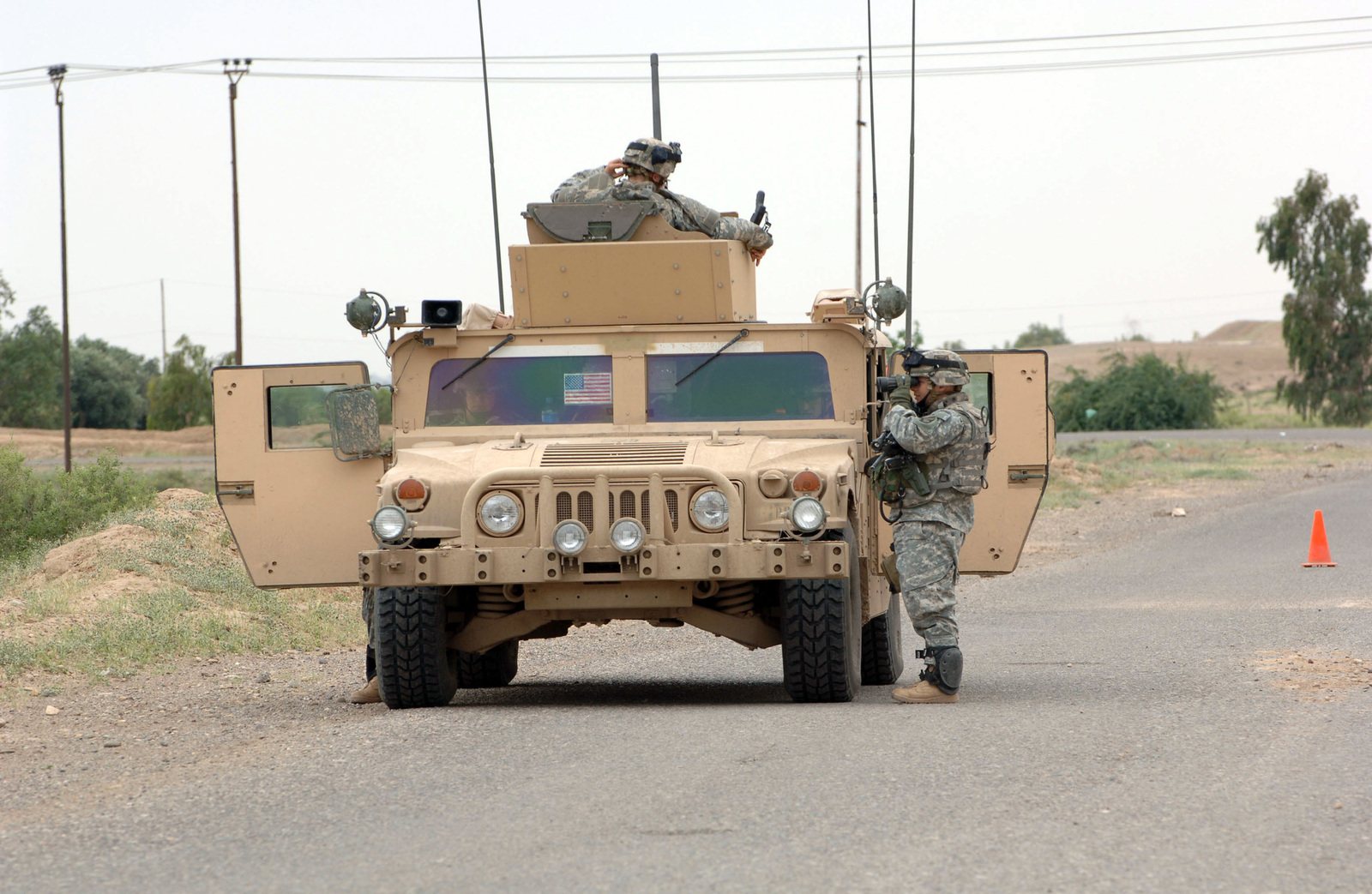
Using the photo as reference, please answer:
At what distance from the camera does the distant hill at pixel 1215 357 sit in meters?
107

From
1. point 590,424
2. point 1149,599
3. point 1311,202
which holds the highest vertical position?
point 1311,202

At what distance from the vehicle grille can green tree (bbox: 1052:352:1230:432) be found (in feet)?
194

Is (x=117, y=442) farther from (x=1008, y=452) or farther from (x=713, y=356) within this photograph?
(x=1008, y=452)

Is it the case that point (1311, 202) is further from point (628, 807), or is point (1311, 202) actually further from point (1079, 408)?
point (628, 807)

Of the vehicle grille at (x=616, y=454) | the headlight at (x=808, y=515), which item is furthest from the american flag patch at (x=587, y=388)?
the headlight at (x=808, y=515)

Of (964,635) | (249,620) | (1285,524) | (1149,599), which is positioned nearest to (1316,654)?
(964,635)

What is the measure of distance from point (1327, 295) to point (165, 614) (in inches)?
2424

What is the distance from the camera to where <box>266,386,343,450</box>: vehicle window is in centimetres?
941

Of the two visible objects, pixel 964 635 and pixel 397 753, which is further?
pixel 964 635

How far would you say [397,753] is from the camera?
6.87m

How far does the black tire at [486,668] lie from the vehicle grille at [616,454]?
191cm

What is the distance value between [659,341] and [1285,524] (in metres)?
15.2

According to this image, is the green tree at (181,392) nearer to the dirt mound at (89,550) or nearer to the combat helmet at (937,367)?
the dirt mound at (89,550)

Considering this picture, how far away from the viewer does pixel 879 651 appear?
10133 millimetres
